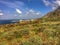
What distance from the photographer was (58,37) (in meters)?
22.9

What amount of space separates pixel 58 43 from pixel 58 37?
296 cm

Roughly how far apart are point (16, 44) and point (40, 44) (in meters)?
3.54

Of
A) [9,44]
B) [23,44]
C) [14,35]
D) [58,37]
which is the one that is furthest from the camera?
[14,35]

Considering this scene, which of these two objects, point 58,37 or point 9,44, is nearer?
point 9,44

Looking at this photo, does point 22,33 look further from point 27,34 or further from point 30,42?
point 30,42

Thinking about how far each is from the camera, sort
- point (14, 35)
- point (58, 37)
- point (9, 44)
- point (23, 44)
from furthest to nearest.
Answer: point (14, 35)
point (58, 37)
point (9, 44)
point (23, 44)

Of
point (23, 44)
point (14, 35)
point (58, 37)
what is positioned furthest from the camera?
point (14, 35)

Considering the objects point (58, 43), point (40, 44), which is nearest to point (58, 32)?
point (58, 43)

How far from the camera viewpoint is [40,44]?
19.3 metres

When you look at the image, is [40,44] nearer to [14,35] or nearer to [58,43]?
[58,43]

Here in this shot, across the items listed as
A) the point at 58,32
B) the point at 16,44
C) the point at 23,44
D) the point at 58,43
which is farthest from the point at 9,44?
the point at 58,32

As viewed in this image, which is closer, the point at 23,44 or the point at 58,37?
the point at 23,44

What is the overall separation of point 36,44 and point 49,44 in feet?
6.27

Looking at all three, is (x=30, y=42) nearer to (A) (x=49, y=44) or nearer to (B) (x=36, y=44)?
(B) (x=36, y=44)
